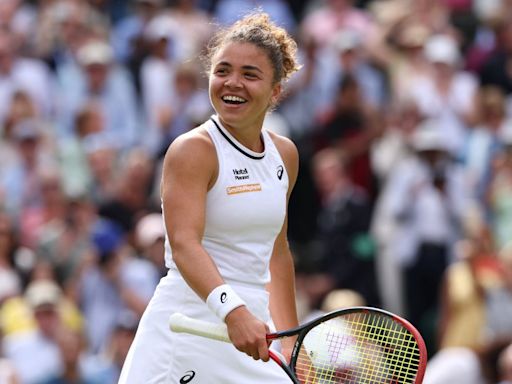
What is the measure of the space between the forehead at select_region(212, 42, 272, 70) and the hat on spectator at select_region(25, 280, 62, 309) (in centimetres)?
464

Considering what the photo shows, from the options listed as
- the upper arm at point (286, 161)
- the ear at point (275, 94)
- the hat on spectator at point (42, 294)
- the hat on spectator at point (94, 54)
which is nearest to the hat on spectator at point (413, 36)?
the hat on spectator at point (94, 54)

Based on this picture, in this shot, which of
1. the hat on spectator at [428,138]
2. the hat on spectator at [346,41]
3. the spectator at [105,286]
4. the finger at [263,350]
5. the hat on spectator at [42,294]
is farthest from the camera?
the hat on spectator at [346,41]

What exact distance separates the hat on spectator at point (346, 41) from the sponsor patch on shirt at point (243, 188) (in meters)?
6.88

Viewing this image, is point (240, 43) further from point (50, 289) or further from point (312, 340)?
point (50, 289)

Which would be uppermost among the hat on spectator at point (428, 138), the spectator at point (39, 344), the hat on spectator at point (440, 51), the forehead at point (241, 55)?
the forehead at point (241, 55)

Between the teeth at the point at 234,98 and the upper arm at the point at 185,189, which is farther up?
the teeth at the point at 234,98

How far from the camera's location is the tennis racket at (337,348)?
16.9 ft

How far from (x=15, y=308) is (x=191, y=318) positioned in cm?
502

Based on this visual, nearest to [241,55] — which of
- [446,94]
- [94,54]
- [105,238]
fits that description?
[105,238]

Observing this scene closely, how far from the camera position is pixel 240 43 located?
5383 millimetres

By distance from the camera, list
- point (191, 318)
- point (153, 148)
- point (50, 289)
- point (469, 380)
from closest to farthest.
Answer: point (191, 318), point (469, 380), point (50, 289), point (153, 148)

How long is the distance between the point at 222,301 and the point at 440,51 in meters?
7.26

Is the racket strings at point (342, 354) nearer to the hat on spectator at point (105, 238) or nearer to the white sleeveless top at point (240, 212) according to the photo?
the white sleeveless top at point (240, 212)

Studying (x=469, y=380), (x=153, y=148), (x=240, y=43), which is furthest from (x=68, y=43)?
(x=240, y=43)
